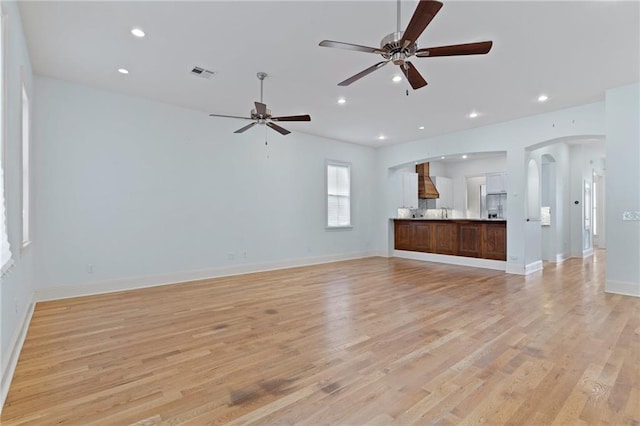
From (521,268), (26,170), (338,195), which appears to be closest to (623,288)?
(521,268)

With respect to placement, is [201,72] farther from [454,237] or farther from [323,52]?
[454,237]

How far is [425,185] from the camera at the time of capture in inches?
414

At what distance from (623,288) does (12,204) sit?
7.73 m

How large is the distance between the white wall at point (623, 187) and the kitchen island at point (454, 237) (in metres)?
2.01

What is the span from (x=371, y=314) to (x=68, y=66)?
517cm

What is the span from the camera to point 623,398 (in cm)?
206

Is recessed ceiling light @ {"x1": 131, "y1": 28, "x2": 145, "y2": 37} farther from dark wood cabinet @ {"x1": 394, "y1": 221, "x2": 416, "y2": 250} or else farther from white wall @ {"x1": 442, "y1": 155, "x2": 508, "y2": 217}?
white wall @ {"x1": 442, "y1": 155, "x2": 508, "y2": 217}

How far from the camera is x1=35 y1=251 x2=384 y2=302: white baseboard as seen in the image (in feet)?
14.9

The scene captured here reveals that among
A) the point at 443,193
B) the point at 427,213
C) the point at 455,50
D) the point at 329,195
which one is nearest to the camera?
the point at 455,50

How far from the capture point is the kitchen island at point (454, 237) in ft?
22.7

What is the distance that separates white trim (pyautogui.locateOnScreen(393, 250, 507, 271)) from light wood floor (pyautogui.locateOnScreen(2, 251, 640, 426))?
210 centimetres

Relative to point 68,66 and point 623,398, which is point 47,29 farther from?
point 623,398

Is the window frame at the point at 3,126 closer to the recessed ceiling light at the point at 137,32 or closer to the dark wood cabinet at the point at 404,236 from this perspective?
the recessed ceiling light at the point at 137,32

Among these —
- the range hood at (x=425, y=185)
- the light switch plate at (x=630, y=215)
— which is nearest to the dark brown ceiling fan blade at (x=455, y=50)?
the light switch plate at (x=630, y=215)
